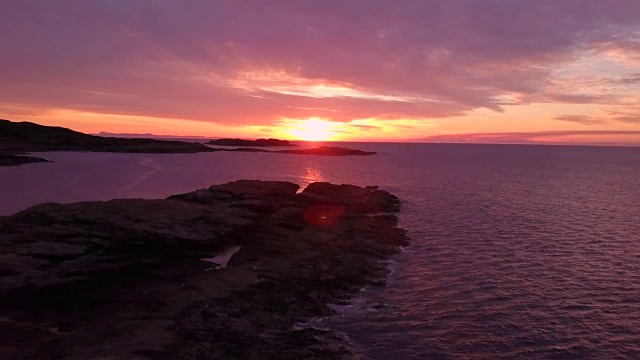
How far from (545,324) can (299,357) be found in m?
14.6

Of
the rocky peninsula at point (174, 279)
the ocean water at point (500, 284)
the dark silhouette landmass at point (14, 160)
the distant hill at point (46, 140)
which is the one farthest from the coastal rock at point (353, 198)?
the distant hill at point (46, 140)

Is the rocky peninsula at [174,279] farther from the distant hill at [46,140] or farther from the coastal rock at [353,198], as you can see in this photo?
the distant hill at [46,140]

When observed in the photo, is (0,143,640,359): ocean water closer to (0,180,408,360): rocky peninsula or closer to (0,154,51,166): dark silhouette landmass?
(0,180,408,360): rocky peninsula

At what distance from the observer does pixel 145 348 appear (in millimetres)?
19281

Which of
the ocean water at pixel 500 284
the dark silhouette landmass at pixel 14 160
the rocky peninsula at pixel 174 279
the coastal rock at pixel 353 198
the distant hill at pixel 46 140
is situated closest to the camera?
the rocky peninsula at pixel 174 279

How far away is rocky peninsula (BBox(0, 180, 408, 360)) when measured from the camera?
67.1 ft

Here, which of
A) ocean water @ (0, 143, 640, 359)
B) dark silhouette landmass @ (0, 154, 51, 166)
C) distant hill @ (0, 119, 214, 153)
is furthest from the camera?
distant hill @ (0, 119, 214, 153)

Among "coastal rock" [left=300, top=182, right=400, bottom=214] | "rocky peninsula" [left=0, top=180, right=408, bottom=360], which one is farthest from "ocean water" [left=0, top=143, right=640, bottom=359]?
"coastal rock" [left=300, top=182, right=400, bottom=214]

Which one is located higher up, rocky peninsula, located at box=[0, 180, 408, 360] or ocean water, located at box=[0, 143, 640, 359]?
rocky peninsula, located at box=[0, 180, 408, 360]

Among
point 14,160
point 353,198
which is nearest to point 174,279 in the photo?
point 353,198

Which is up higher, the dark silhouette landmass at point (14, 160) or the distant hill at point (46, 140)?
the distant hill at point (46, 140)

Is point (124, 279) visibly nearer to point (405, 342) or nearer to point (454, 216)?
point (405, 342)

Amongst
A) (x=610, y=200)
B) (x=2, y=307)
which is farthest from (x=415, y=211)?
(x=2, y=307)

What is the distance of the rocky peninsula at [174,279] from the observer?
2045 centimetres
